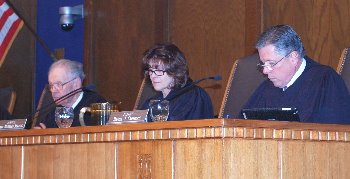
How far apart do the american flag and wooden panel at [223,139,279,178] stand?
4538 millimetres

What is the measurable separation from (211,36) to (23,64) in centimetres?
249

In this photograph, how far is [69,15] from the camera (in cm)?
606

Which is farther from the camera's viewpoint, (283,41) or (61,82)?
(61,82)

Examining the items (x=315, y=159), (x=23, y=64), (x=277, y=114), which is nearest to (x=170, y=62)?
(x=277, y=114)

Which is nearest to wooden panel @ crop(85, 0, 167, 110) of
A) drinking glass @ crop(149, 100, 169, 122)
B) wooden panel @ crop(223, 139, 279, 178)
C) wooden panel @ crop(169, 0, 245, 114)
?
wooden panel @ crop(169, 0, 245, 114)

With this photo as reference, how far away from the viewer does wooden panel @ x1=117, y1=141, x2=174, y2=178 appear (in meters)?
2.15

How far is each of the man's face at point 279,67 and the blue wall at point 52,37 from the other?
3172mm

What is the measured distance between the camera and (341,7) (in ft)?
13.2

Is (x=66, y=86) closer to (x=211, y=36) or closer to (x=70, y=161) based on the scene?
(x=211, y=36)

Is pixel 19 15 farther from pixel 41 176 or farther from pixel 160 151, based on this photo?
pixel 160 151

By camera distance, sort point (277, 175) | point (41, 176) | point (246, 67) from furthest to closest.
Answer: point (246, 67) < point (41, 176) < point (277, 175)

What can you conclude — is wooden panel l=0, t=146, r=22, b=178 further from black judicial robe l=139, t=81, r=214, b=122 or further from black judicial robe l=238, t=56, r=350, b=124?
black judicial robe l=238, t=56, r=350, b=124

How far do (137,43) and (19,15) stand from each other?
1.23 meters

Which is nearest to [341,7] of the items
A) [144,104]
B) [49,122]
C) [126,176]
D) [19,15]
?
[144,104]
